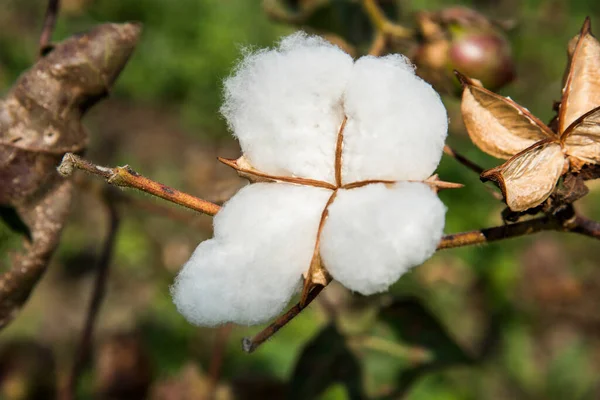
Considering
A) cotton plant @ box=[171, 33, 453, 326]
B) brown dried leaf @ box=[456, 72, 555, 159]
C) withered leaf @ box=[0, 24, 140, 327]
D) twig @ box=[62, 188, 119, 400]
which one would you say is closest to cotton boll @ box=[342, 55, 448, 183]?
cotton plant @ box=[171, 33, 453, 326]

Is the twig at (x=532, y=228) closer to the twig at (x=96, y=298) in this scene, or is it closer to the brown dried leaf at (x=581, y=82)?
the brown dried leaf at (x=581, y=82)

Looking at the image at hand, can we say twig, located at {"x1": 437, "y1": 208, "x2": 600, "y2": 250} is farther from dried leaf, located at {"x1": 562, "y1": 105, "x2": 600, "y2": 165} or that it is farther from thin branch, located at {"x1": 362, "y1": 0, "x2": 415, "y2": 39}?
thin branch, located at {"x1": 362, "y1": 0, "x2": 415, "y2": 39}

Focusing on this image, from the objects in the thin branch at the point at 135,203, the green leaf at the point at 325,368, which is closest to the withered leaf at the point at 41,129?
the thin branch at the point at 135,203

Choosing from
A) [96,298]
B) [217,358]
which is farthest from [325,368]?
[96,298]

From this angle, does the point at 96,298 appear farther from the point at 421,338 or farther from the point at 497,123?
the point at 497,123

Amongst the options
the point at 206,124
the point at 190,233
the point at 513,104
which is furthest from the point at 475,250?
the point at 513,104

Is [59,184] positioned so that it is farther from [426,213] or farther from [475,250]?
[475,250]
